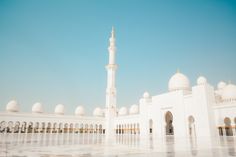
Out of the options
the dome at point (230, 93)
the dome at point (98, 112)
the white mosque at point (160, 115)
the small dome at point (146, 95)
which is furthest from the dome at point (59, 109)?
the dome at point (230, 93)

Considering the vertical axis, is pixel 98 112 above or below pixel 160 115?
above

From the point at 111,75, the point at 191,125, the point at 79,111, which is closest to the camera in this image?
the point at 111,75

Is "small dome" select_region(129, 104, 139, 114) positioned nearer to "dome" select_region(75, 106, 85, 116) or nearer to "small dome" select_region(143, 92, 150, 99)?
"small dome" select_region(143, 92, 150, 99)

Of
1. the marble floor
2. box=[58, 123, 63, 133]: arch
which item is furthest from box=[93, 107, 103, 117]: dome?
the marble floor

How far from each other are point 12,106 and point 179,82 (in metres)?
24.0

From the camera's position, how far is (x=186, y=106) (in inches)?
756

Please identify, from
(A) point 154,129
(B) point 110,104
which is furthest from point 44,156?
(A) point 154,129

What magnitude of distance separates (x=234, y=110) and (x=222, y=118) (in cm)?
122

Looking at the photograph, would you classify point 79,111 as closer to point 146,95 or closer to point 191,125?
point 146,95

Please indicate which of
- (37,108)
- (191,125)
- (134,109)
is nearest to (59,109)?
(37,108)

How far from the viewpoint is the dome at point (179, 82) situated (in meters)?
22.0

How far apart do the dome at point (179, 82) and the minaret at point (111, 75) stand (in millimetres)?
7570

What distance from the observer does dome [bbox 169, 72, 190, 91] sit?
72.2 feet

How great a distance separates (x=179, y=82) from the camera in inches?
874
